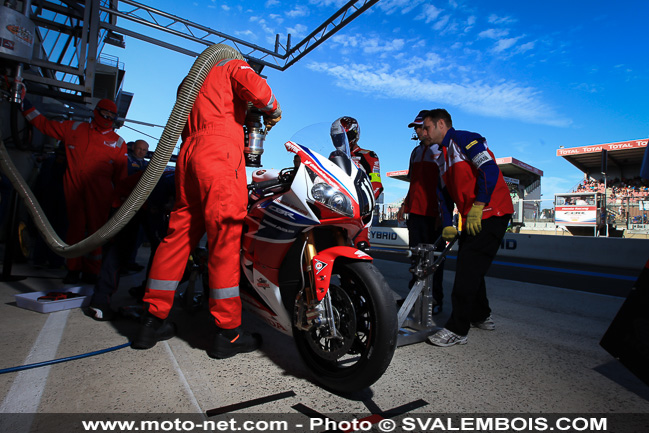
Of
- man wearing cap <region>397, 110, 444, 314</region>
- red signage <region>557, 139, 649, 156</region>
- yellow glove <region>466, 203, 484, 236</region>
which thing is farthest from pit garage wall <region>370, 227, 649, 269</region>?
red signage <region>557, 139, 649, 156</region>

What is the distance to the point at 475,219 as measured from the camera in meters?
2.50

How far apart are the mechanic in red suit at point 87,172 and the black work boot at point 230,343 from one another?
269cm

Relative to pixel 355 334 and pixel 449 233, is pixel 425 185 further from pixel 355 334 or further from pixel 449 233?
pixel 355 334

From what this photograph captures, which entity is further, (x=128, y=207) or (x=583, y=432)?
(x=128, y=207)

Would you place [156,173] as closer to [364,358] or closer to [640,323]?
[364,358]

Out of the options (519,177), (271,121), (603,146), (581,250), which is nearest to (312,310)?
(271,121)

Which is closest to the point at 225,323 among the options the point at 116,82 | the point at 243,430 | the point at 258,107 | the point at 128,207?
the point at 243,430

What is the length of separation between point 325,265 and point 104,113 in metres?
3.73

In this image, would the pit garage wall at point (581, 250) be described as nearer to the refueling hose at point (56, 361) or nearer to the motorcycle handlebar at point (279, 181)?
the motorcycle handlebar at point (279, 181)

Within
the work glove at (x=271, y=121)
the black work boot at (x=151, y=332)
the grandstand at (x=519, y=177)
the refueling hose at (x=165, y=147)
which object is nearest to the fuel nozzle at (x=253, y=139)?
the work glove at (x=271, y=121)

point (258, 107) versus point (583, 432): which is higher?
point (258, 107)

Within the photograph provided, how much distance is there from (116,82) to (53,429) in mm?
22873

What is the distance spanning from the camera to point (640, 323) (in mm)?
1614

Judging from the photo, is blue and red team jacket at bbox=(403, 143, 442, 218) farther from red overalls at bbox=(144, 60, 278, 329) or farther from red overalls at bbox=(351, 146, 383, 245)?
red overalls at bbox=(144, 60, 278, 329)
